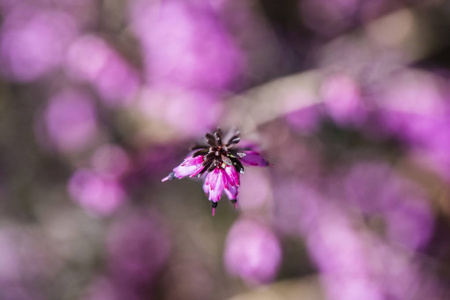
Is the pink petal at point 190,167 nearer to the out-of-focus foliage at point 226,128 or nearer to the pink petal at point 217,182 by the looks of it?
the pink petal at point 217,182

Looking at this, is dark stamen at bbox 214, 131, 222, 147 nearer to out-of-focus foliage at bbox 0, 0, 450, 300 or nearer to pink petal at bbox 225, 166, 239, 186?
pink petal at bbox 225, 166, 239, 186

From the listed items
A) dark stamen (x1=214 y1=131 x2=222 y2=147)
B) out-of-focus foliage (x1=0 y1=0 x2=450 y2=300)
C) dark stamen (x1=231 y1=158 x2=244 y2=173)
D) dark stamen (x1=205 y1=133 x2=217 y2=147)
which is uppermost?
out-of-focus foliage (x1=0 y1=0 x2=450 y2=300)

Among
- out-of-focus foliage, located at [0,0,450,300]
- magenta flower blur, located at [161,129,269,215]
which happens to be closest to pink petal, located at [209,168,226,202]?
magenta flower blur, located at [161,129,269,215]

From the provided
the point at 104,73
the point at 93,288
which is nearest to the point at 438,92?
the point at 104,73

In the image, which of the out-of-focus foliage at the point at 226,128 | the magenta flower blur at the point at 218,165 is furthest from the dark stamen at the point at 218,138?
the out-of-focus foliage at the point at 226,128

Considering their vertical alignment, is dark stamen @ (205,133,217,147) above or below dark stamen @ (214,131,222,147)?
above
